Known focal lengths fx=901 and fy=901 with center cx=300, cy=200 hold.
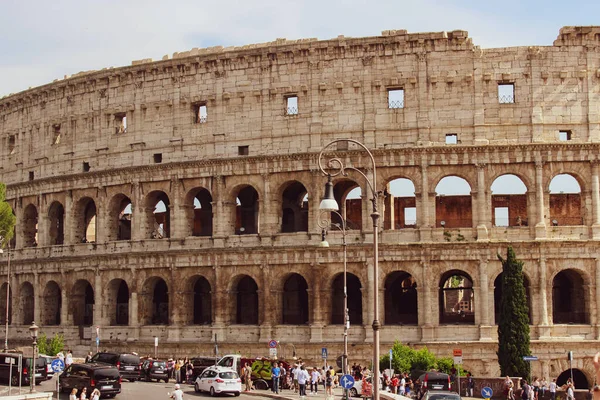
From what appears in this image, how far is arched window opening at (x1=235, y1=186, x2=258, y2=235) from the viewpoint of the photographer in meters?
52.6

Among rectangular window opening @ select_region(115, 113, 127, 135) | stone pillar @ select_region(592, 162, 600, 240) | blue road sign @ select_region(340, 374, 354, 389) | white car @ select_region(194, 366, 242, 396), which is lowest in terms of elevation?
white car @ select_region(194, 366, 242, 396)

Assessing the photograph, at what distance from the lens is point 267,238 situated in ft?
157

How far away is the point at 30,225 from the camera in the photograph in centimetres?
5775

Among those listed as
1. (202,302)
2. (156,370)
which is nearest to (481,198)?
(202,302)

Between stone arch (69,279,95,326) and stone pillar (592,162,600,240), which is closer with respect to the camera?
stone pillar (592,162,600,240)

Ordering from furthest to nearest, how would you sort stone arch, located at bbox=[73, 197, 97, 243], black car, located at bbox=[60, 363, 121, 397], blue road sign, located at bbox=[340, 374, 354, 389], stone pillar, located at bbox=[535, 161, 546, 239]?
stone arch, located at bbox=[73, 197, 97, 243] < stone pillar, located at bbox=[535, 161, 546, 239] < black car, located at bbox=[60, 363, 121, 397] < blue road sign, located at bbox=[340, 374, 354, 389]

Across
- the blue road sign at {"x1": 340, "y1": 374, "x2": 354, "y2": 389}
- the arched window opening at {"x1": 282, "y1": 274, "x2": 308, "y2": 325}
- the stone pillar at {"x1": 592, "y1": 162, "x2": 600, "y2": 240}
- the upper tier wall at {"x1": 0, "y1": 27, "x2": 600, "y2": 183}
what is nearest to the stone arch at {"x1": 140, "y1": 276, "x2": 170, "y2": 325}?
the arched window opening at {"x1": 282, "y1": 274, "x2": 308, "y2": 325}

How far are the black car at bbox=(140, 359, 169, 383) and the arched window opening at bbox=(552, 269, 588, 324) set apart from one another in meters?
19.5

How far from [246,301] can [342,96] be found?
13.0m

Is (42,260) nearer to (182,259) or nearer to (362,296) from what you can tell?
(182,259)

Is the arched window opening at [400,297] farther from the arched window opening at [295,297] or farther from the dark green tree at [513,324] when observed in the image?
the dark green tree at [513,324]

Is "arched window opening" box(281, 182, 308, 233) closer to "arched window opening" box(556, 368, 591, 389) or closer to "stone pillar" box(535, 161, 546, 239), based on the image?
"stone pillar" box(535, 161, 546, 239)

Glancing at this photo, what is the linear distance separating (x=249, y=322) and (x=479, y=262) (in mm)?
13578

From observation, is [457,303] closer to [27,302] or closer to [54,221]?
[54,221]
